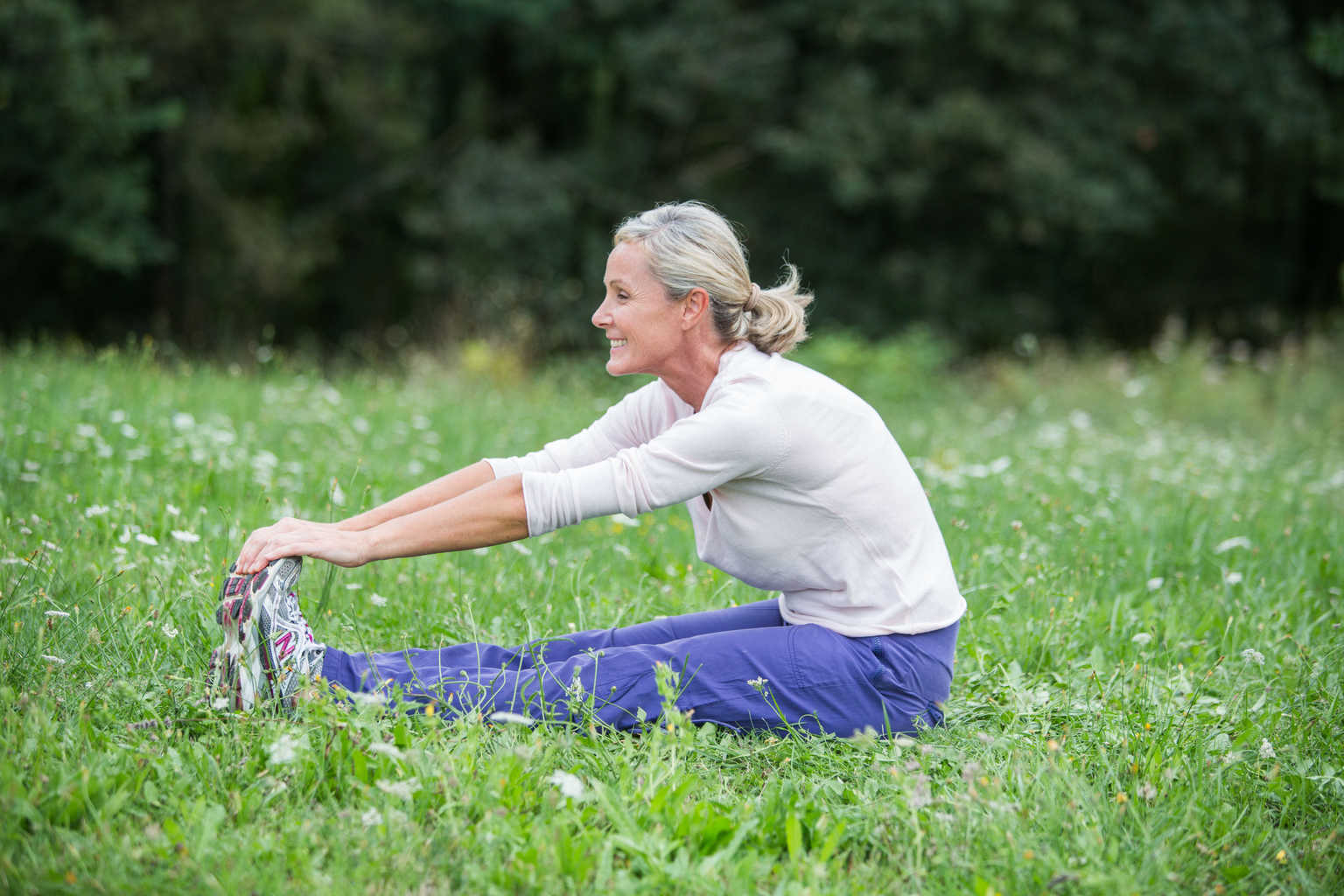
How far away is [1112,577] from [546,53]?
51.7 ft

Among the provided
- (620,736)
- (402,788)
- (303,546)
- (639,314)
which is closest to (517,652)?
(620,736)

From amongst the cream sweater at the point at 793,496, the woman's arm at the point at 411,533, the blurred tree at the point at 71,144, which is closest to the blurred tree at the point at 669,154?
the blurred tree at the point at 71,144

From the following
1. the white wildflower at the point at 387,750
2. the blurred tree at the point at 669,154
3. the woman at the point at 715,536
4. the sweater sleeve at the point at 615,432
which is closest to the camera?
the white wildflower at the point at 387,750

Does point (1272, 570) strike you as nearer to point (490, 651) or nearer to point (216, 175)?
point (490, 651)

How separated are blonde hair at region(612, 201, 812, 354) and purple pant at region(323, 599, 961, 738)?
77 cm

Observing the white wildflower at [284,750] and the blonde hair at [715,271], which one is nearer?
the white wildflower at [284,750]

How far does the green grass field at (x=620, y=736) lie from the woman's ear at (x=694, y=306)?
100 centimetres

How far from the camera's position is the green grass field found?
85.2 inches

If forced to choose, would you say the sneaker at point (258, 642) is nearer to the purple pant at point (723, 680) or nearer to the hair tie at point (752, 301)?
the purple pant at point (723, 680)

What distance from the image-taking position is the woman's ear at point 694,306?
2.87 meters

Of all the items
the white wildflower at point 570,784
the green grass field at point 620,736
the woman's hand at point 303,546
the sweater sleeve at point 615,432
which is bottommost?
the green grass field at point 620,736

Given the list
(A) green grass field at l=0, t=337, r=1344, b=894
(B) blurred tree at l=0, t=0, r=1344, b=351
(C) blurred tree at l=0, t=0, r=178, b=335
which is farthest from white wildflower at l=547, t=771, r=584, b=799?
(C) blurred tree at l=0, t=0, r=178, b=335

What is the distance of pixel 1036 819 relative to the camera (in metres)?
2.34

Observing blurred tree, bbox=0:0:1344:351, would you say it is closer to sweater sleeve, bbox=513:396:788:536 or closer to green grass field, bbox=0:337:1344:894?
green grass field, bbox=0:337:1344:894
